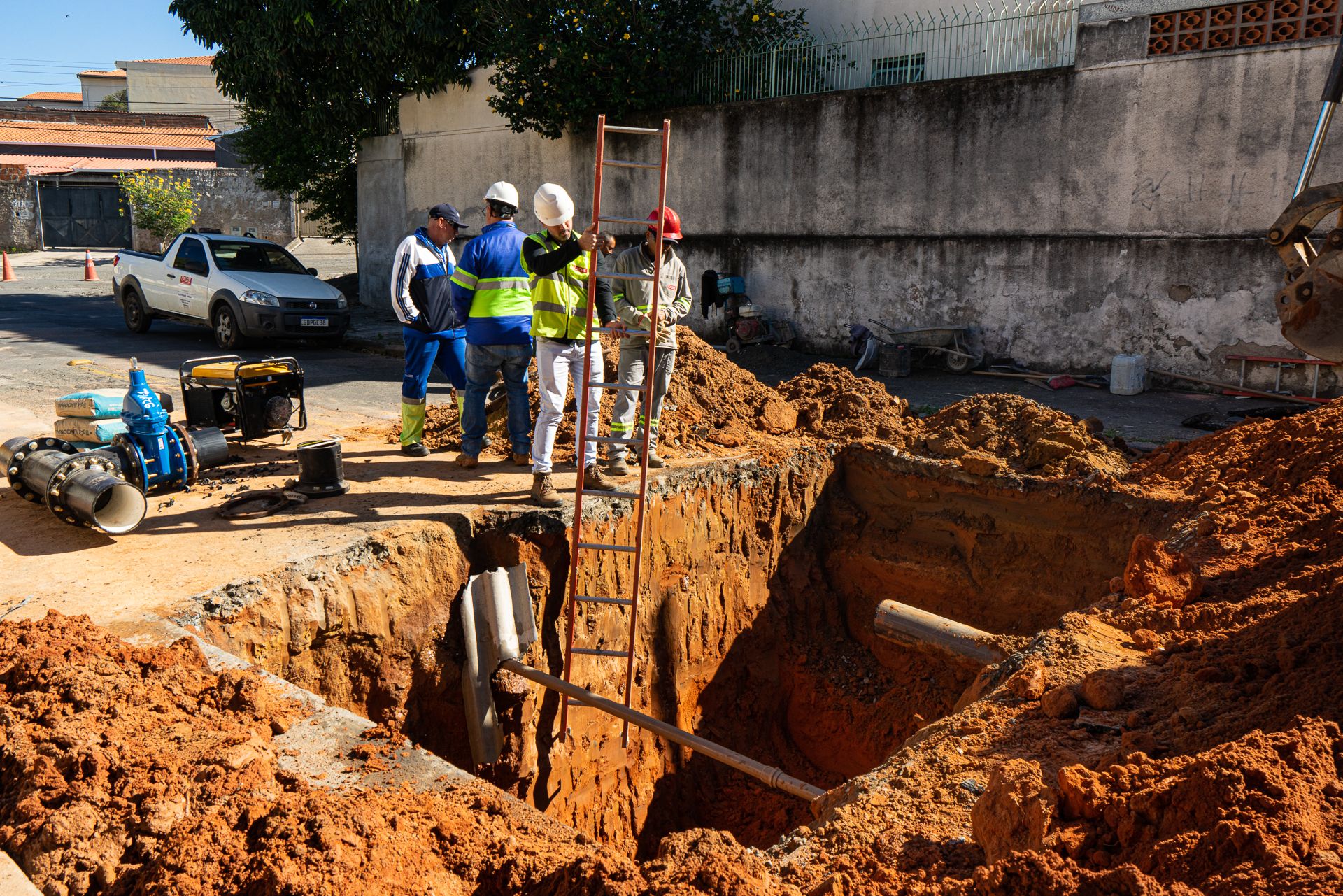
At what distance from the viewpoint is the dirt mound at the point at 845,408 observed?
8.41 meters

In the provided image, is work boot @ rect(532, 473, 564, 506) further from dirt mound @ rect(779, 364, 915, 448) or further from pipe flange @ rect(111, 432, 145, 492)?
dirt mound @ rect(779, 364, 915, 448)

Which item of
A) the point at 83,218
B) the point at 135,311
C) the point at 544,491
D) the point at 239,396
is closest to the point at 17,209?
the point at 83,218

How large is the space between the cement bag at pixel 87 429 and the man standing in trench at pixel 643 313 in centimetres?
343

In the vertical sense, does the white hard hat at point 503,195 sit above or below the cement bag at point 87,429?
above

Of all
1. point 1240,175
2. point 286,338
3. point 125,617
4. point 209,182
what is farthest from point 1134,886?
point 209,182

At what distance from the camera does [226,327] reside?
47.4 ft

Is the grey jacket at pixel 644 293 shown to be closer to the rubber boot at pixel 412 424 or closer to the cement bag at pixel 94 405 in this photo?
the rubber boot at pixel 412 424

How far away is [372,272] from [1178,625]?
739 inches

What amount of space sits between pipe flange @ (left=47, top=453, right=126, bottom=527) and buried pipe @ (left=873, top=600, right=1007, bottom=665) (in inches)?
186

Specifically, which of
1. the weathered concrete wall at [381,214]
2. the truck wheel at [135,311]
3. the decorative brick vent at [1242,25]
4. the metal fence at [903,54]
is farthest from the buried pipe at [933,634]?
the weathered concrete wall at [381,214]

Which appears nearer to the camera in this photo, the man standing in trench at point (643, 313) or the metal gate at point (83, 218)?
the man standing in trench at point (643, 313)

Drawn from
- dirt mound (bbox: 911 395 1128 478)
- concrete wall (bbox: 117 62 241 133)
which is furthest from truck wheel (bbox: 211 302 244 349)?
concrete wall (bbox: 117 62 241 133)

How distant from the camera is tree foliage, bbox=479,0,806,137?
1450 cm

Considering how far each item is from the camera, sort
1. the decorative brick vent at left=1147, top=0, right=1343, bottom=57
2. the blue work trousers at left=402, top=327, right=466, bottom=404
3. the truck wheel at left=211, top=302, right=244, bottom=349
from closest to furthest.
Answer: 1. the blue work trousers at left=402, top=327, right=466, bottom=404
2. the decorative brick vent at left=1147, top=0, right=1343, bottom=57
3. the truck wheel at left=211, top=302, right=244, bottom=349
